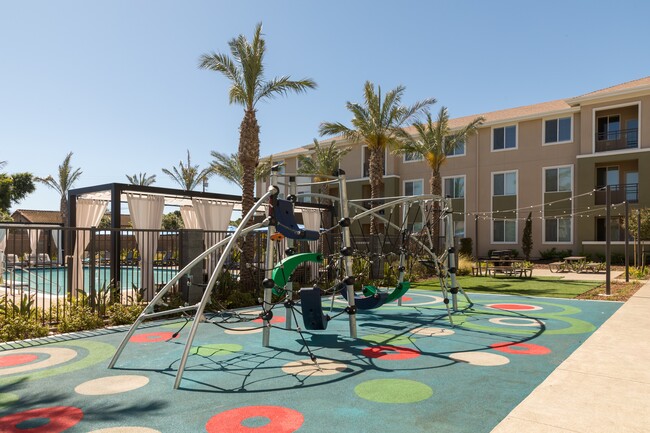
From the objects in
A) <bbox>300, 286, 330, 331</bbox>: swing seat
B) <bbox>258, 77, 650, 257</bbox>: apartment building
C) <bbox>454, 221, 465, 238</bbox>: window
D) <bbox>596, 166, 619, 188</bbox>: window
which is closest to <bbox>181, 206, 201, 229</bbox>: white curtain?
<bbox>300, 286, 330, 331</bbox>: swing seat

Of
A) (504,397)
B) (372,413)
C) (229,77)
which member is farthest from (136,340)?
(229,77)

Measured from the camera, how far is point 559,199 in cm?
2775

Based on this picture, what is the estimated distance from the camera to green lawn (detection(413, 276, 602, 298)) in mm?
13578

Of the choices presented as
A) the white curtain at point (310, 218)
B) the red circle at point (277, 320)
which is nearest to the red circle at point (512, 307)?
the red circle at point (277, 320)

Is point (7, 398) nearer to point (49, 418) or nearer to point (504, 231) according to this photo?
point (49, 418)

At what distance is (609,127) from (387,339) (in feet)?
90.7

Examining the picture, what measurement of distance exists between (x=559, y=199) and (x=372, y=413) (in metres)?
27.9

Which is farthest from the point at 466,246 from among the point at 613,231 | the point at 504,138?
the point at 613,231

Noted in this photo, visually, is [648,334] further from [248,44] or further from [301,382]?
[248,44]

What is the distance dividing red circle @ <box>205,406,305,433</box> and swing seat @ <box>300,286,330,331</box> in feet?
8.31

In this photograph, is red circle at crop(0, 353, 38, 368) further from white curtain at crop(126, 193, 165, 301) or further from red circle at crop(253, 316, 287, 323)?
white curtain at crop(126, 193, 165, 301)

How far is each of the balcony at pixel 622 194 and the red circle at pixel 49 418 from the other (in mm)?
29160

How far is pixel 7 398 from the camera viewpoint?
4449 mm

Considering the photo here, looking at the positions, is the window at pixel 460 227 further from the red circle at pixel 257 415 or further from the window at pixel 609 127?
the red circle at pixel 257 415
